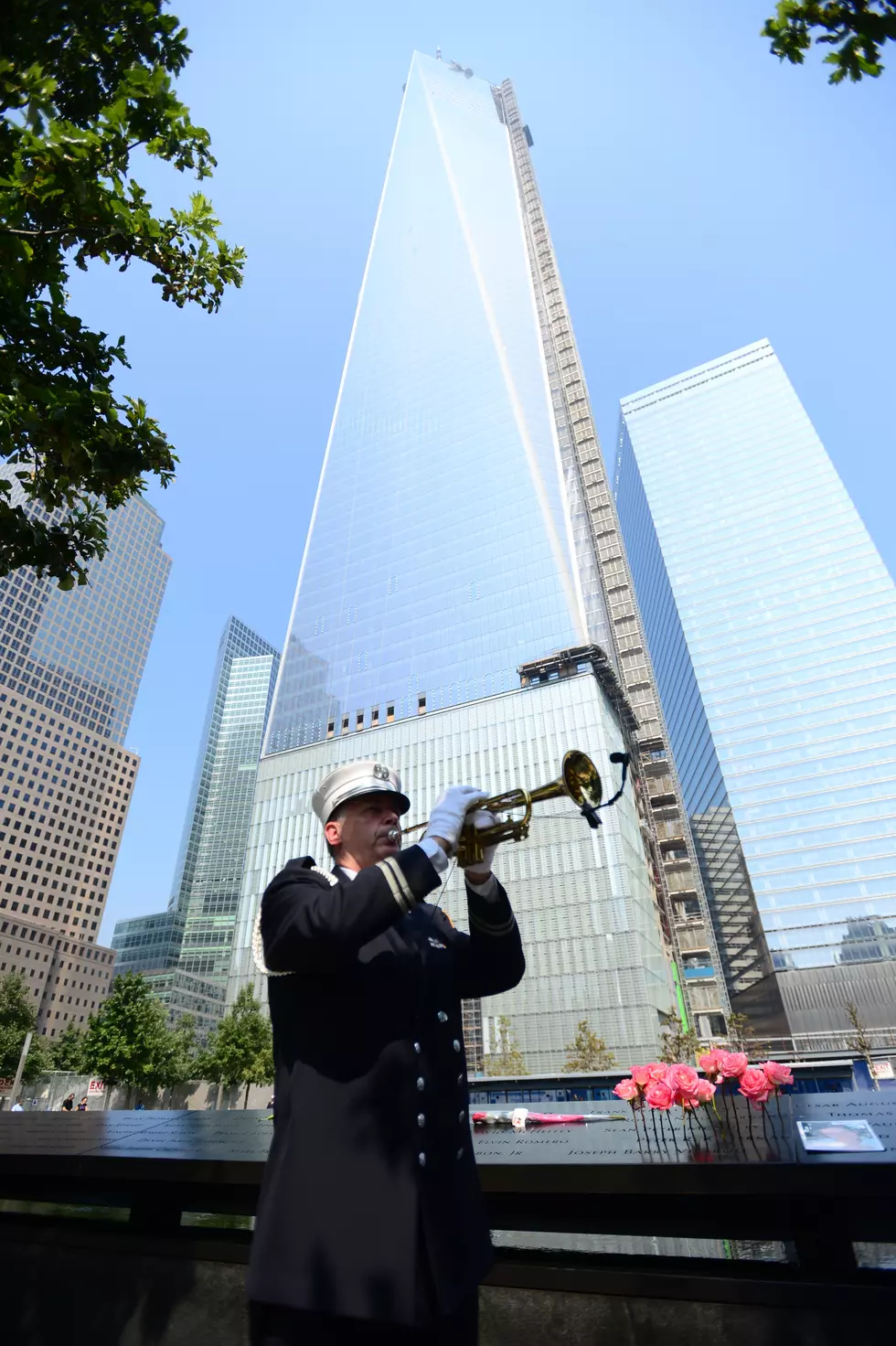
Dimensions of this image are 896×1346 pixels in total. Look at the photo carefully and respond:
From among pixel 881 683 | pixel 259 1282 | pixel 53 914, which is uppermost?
pixel 881 683

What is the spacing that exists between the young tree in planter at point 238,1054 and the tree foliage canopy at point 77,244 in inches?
1628

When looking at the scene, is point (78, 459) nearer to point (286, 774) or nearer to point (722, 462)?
point (286, 774)

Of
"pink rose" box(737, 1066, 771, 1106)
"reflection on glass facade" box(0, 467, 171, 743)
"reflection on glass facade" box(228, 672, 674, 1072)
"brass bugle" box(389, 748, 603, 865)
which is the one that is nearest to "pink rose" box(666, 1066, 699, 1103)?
"pink rose" box(737, 1066, 771, 1106)

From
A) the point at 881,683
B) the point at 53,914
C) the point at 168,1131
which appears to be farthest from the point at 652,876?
the point at 53,914

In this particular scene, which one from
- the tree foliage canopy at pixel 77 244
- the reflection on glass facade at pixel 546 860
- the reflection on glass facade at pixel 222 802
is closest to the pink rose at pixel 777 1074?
the tree foliage canopy at pixel 77 244

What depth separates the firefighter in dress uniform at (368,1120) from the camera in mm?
1940

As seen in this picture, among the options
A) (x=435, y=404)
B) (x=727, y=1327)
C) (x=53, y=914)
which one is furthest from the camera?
(x=53, y=914)

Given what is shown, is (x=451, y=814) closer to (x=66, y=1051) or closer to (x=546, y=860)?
(x=546, y=860)

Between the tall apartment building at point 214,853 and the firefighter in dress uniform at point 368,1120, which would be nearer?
the firefighter in dress uniform at point 368,1120

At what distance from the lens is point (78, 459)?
4.86m

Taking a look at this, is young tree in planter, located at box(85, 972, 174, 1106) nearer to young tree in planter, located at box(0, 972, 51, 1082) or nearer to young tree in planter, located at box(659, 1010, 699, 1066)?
young tree in planter, located at box(0, 972, 51, 1082)

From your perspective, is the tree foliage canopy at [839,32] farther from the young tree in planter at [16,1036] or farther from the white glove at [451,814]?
the young tree in planter at [16,1036]

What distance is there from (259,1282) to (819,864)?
261ft

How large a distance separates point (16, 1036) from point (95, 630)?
268 feet
